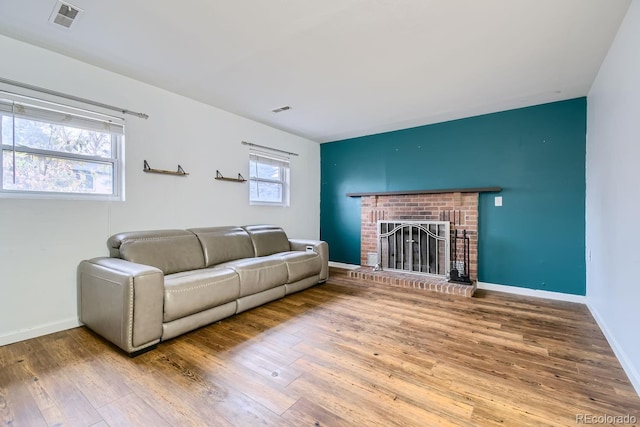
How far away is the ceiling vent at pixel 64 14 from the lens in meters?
1.87

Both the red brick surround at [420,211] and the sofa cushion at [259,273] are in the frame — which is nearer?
the sofa cushion at [259,273]

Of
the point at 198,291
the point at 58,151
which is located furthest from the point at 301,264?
the point at 58,151

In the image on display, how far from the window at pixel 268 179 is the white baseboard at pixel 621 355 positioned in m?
4.04

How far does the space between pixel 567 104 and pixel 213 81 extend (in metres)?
4.07

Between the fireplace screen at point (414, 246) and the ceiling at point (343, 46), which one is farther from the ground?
the ceiling at point (343, 46)

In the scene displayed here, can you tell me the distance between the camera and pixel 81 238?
2.59 m

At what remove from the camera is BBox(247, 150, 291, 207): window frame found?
14.2 ft

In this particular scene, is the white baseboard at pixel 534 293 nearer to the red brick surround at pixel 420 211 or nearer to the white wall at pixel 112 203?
the red brick surround at pixel 420 211

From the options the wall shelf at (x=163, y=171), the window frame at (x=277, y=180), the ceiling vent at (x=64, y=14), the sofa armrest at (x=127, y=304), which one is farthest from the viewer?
the window frame at (x=277, y=180)

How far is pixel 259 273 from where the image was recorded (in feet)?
9.84

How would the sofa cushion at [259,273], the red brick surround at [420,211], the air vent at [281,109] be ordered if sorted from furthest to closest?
the red brick surround at [420,211], the air vent at [281,109], the sofa cushion at [259,273]

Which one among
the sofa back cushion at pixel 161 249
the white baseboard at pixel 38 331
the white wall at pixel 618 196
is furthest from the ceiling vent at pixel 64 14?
the white wall at pixel 618 196

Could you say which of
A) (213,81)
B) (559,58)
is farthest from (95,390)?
(559,58)

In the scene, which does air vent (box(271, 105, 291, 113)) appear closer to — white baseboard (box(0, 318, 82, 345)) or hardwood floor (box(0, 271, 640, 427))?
hardwood floor (box(0, 271, 640, 427))
